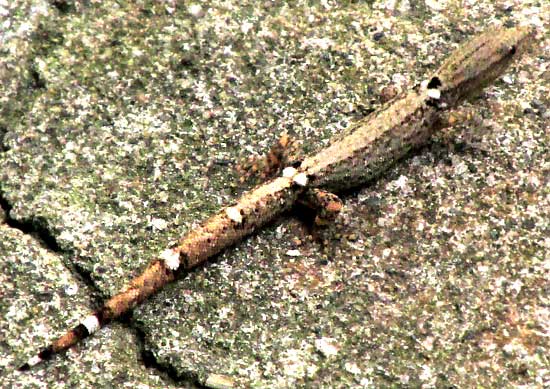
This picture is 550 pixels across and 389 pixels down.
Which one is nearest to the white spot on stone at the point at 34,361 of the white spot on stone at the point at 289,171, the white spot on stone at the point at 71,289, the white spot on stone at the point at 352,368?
the white spot on stone at the point at 71,289

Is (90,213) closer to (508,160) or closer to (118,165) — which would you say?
(118,165)

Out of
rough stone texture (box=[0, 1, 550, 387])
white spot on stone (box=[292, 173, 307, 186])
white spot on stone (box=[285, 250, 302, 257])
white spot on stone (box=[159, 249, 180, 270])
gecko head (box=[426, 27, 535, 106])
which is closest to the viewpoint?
rough stone texture (box=[0, 1, 550, 387])

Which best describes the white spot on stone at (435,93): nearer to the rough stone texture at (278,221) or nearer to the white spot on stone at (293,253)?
the rough stone texture at (278,221)

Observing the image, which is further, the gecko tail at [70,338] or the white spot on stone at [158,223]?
the white spot on stone at [158,223]

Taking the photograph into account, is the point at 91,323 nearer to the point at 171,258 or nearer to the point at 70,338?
the point at 70,338

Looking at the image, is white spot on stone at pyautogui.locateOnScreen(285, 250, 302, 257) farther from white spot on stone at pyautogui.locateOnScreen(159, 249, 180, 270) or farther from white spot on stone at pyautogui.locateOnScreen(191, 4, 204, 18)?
white spot on stone at pyautogui.locateOnScreen(191, 4, 204, 18)

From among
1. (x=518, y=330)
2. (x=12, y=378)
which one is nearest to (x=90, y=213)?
(x=12, y=378)

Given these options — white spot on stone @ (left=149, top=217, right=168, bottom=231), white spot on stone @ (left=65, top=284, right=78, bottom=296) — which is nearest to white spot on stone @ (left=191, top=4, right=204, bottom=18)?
white spot on stone @ (left=149, top=217, right=168, bottom=231)
